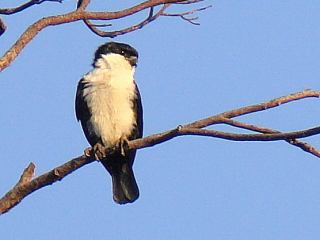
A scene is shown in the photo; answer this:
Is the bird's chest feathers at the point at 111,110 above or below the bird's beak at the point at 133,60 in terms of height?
below

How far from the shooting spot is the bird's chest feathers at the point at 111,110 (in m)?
5.77

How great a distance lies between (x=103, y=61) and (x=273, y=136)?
3030 mm

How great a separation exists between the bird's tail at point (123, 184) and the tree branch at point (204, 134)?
1.95m

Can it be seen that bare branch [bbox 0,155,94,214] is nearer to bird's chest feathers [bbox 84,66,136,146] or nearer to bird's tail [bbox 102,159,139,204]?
bird's chest feathers [bbox 84,66,136,146]

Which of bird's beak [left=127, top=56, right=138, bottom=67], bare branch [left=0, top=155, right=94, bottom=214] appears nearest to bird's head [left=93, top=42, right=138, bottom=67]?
bird's beak [left=127, top=56, right=138, bottom=67]

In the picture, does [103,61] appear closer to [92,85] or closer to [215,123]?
[92,85]

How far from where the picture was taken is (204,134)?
358 cm

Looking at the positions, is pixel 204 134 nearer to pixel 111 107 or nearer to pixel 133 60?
pixel 111 107

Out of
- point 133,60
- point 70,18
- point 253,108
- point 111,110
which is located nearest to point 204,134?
point 253,108

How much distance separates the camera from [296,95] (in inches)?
141

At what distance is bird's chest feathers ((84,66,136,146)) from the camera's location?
577 cm

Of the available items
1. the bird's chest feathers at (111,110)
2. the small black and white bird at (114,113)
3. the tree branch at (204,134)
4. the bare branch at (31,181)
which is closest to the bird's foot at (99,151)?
the small black and white bird at (114,113)

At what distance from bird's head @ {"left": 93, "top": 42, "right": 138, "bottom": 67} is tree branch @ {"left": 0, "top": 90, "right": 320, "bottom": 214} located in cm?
231

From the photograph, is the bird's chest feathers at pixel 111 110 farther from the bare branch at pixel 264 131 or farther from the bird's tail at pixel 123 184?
the bare branch at pixel 264 131
